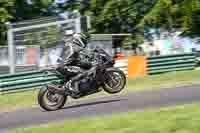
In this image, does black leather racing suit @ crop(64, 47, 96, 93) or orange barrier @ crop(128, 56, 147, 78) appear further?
orange barrier @ crop(128, 56, 147, 78)

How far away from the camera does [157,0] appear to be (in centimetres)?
3328

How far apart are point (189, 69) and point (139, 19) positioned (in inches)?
466

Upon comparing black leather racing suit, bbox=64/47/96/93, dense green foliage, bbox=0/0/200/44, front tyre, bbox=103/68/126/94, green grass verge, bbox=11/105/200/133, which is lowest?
green grass verge, bbox=11/105/200/133

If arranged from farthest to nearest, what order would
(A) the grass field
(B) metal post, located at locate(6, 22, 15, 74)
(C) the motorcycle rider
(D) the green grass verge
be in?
(B) metal post, located at locate(6, 22, 15, 74) → (A) the grass field → (C) the motorcycle rider → (D) the green grass verge

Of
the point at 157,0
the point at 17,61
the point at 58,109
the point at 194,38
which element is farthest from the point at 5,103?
the point at 194,38

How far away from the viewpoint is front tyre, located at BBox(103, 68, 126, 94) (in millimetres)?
13578

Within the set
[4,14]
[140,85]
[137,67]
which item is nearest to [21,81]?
[140,85]

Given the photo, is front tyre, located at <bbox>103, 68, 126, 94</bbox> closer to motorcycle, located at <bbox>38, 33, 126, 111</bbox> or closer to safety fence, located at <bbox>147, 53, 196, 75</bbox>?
motorcycle, located at <bbox>38, 33, 126, 111</bbox>

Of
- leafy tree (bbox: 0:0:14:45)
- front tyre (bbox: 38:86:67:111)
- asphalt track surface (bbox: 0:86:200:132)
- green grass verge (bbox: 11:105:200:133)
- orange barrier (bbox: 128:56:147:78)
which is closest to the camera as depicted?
green grass verge (bbox: 11:105:200:133)

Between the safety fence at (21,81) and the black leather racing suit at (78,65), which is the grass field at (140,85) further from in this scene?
the black leather racing suit at (78,65)

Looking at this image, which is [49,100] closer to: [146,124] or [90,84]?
[90,84]

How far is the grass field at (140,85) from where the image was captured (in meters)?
15.8

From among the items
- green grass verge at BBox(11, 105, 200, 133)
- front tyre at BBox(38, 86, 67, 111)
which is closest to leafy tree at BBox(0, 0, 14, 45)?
front tyre at BBox(38, 86, 67, 111)

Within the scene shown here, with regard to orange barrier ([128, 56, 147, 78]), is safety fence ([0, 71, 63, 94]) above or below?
below
